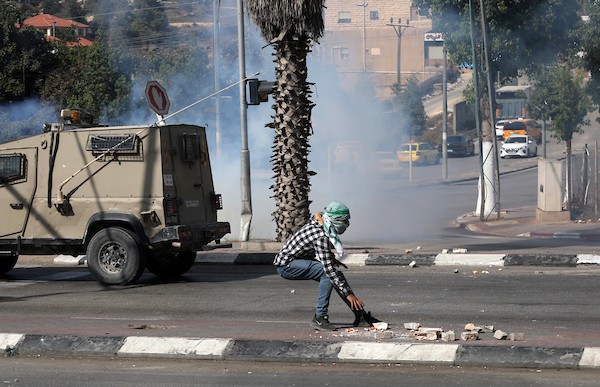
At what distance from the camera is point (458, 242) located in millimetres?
22000

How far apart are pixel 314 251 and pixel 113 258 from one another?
5390 mm

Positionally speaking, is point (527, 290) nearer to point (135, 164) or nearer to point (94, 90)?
point (135, 164)

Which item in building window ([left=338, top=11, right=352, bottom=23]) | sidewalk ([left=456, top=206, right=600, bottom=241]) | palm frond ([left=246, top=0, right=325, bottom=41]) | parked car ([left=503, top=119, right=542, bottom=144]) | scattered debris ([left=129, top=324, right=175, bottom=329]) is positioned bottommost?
sidewalk ([left=456, top=206, right=600, bottom=241])

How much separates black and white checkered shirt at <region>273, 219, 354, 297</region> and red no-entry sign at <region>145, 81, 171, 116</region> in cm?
773

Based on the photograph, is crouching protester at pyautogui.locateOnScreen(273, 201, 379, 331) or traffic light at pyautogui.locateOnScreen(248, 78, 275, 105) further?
traffic light at pyautogui.locateOnScreen(248, 78, 275, 105)

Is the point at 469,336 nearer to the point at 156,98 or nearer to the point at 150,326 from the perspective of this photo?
the point at 150,326

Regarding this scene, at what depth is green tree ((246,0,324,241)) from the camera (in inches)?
756

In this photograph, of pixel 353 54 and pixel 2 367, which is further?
pixel 353 54

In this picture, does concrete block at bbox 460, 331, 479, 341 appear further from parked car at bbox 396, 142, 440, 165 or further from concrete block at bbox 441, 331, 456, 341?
parked car at bbox 396, 142, 440, 165

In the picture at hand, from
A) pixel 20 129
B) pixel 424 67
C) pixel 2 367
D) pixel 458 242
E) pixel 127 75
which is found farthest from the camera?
pixel 424 67

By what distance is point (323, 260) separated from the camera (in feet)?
33.7

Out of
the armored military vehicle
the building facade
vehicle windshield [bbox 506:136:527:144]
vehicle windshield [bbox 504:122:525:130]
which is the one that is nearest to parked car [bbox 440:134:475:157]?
vehicle windshield [bbox 504:122:525:130]

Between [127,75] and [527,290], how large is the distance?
93.6 ft

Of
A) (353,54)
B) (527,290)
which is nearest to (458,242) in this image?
(527,290)
